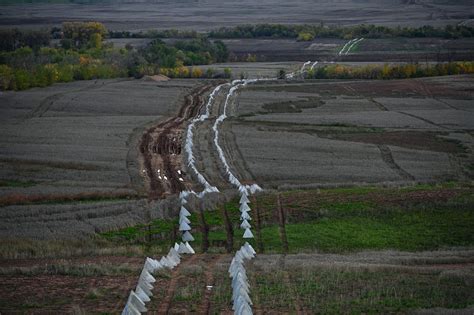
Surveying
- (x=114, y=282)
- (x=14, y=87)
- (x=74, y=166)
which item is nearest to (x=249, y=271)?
(x=114, y=282)

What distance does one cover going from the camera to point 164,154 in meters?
46.4

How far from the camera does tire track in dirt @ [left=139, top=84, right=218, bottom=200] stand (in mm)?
38719

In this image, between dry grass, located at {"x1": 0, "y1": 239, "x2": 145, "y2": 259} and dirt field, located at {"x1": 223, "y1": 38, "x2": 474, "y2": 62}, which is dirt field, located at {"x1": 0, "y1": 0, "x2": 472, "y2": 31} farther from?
dry grass, located at {"x1": 0, "y1": 239, "x2": 145, "y2": 259}

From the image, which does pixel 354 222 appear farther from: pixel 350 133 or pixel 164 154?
pixel 350 133

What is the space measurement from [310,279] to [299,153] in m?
24.9

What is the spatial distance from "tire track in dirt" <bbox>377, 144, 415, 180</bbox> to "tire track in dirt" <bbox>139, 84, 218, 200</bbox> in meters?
11.0

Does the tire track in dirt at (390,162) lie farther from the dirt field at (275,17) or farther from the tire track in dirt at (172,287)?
the dirt field at (275,17)

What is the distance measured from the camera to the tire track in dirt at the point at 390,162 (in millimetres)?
41097

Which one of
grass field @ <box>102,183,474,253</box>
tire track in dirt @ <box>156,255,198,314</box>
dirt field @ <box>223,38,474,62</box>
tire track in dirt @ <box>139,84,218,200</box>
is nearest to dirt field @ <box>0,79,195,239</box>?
tire track in dirt @ <box>139,84,218,200</box>

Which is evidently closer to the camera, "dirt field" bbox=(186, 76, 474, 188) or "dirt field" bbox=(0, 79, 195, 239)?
"dirt field" bbox=(0, 79, 195, 239)

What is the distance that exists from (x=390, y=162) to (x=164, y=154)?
492 inches

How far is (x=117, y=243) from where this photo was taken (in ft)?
97.3

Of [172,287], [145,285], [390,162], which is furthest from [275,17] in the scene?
[145,285]

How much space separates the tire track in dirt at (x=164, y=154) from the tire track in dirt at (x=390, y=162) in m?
11.0
